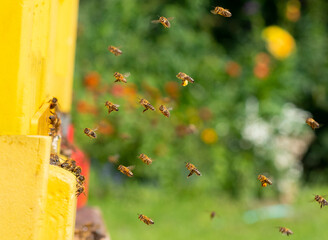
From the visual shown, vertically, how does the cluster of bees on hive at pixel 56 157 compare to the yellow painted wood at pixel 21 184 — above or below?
above

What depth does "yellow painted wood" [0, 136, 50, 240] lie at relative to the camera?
1.42 m

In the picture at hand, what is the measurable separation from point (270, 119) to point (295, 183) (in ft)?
2.72

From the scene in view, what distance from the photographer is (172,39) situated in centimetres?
844

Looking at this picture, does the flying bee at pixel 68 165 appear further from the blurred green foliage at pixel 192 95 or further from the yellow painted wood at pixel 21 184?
the blurred green foliage at pixel 192 95

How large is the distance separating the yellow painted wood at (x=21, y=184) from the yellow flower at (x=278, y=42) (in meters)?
7.37

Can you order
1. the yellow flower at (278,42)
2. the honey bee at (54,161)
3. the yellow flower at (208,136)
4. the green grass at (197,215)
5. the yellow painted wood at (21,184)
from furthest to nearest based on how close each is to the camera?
the yellow flower at (278,42) → the yellow flower at (208,136) → the green grass at (197,215) → the honey bee at (54,161) → the yellow painted wood at (21,184)

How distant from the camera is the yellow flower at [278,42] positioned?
8.59 meters

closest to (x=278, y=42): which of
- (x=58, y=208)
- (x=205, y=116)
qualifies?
(x=205, y=116)

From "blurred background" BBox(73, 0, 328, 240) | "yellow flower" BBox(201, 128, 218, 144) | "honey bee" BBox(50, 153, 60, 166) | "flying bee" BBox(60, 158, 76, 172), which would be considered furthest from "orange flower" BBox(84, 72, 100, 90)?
"honey bee" BBox(50, 153, 60, 166)

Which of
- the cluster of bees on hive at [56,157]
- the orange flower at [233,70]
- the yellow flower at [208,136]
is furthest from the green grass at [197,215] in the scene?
the cluster of bees on hive at [56,157]

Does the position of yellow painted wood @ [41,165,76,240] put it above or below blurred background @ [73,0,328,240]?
below

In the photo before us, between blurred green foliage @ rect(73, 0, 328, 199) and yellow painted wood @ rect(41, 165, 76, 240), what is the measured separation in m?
5.80

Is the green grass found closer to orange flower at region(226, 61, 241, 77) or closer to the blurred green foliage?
the blurred green foliage

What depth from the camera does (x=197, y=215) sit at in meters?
6.90
